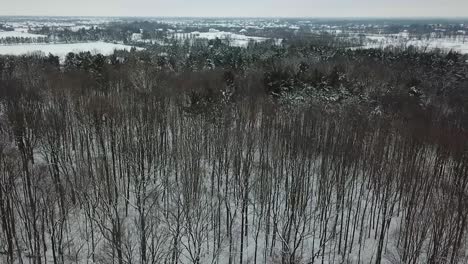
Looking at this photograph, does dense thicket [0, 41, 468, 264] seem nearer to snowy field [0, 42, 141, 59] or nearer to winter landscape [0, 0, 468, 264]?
winter landscape [0, 0, 468, 264]

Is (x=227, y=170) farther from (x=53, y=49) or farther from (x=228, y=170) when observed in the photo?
(x=53, y=49)

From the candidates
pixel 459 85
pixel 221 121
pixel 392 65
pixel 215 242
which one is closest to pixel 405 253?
pixel 215 242

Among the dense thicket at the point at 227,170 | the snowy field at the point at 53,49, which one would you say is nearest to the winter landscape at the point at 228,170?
the dense thicket at the point at 227,170

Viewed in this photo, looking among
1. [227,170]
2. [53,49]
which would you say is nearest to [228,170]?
[227,170]

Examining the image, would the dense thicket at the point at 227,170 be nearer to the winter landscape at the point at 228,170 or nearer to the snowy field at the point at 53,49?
the winter landscape at the point at 228,170

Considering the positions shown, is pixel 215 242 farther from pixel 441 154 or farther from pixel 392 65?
Answer: pixel 392 65
